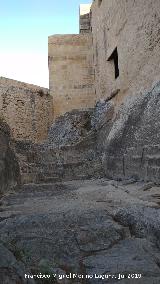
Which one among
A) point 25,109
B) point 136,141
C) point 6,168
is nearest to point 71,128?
point 136,141

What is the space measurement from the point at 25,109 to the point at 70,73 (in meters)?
2.73

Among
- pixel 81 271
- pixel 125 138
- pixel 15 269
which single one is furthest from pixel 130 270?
pixel 125 138

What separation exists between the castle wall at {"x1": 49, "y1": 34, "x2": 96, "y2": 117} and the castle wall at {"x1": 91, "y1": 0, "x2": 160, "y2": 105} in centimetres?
433

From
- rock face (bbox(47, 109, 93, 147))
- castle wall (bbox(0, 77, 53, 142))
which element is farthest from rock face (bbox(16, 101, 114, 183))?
castle wall (bbox(0, 77, 53, 142))

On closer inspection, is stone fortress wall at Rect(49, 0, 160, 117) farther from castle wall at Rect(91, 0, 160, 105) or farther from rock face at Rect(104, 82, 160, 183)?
rock face at Rect(104, 82, 160, 183)

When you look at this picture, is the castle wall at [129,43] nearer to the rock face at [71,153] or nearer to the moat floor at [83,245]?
the rock face at [71,153]

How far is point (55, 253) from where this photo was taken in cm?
180

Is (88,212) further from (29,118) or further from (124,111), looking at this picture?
(29,118)

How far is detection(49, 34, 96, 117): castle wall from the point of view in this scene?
46.7 ft

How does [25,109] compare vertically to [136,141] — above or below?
above

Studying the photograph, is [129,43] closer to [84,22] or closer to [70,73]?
[70,73]

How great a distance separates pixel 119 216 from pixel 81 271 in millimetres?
764

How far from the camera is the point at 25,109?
13422mm

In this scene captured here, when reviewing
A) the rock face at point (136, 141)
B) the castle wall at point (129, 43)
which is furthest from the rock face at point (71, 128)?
the rock face at point (136, 141)
